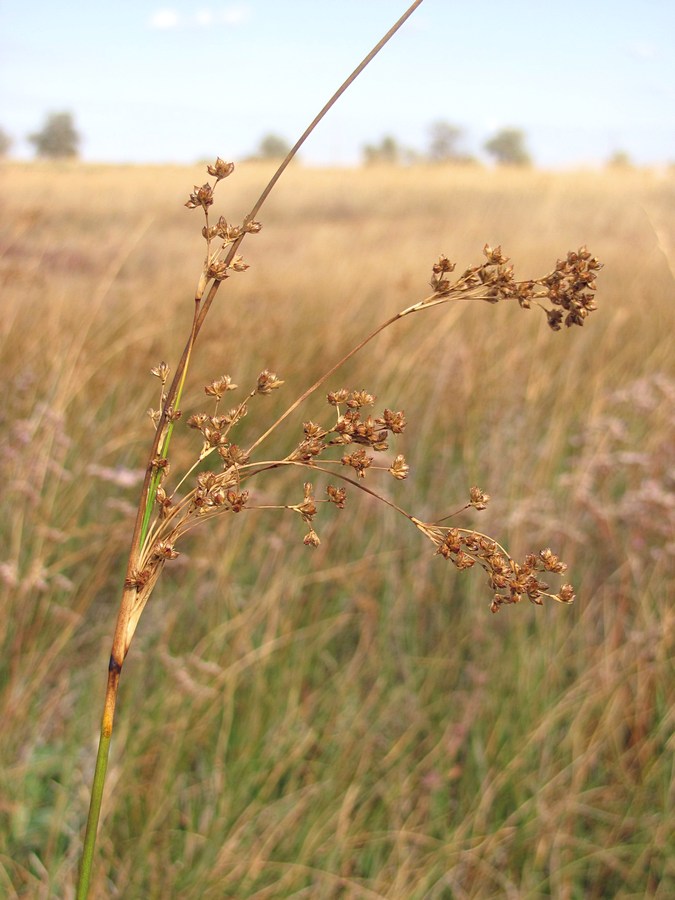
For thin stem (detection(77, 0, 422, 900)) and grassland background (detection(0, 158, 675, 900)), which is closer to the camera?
thin stem (detection(77, 0, 422, 900))

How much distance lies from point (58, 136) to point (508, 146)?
24722 mm

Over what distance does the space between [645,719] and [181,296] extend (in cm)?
324

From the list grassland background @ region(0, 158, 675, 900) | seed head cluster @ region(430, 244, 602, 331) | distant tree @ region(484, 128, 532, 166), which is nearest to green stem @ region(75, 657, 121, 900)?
seed head cluster @ region(430, 244, 602, 331)

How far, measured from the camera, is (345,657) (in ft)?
7.57

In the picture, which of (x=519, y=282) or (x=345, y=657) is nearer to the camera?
(x=519, y=282)

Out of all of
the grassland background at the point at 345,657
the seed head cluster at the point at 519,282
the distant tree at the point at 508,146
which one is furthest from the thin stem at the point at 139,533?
the distant tree at the point at 508,146

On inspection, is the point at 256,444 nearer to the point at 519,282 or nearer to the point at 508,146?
the point at 519,282

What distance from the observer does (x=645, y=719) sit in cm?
216

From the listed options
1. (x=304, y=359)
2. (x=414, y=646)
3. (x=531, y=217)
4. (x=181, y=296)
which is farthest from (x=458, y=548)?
(x=531, y=217)

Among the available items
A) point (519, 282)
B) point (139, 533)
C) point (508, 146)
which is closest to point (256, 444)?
point (139, 533)

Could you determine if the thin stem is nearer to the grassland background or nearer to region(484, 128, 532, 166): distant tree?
the grassland background

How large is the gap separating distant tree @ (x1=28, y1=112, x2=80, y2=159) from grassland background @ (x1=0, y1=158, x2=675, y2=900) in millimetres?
28834

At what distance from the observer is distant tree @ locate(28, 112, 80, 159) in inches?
1218

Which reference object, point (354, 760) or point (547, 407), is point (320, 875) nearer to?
point (354, 760)
